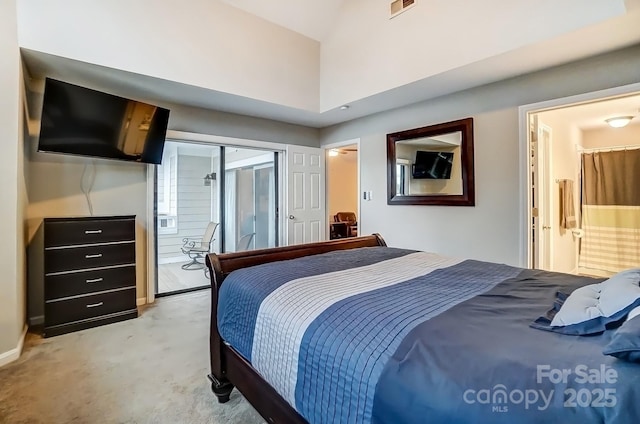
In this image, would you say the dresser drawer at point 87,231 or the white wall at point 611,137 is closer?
the dresser drawer at point 87,231

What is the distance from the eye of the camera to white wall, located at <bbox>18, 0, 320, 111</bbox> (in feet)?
8.55

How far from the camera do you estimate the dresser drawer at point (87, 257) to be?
2.81 metres

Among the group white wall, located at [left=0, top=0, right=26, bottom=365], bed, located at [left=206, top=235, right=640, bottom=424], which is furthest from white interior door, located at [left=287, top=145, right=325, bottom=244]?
white wall, located at [left=0, top=0, right=26, bottom=365]

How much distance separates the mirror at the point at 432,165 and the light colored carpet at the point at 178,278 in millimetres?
3135

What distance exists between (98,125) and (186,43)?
119 centimetres

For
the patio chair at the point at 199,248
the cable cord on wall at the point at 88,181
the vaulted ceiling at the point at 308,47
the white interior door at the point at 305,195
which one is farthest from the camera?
the patio chair at the point at 199,248

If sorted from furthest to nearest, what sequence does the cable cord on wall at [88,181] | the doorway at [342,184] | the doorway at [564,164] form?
1. the doorway at [342,184]
2. the cable cord on wall at [88,181]
3. the doorway at [564,164]

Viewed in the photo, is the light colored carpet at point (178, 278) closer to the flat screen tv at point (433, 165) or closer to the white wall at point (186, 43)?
the white wall at point (186, 43)

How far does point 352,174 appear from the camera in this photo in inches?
328

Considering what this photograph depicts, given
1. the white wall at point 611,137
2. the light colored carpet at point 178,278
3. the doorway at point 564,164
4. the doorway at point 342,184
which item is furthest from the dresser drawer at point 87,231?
the white wall at point 611,137

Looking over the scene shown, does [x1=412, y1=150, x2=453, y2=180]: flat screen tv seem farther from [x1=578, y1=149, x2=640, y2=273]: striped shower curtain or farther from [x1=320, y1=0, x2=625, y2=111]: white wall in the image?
[x1=578, y1=149, x2=640, y2=273]: striped shower curtain

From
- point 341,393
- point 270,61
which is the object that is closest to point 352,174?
point 270,61

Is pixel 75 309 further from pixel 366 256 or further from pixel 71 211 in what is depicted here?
pixel 366 256

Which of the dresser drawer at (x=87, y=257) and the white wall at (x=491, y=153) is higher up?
the white wall at (x=491, y=153)
